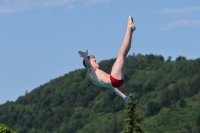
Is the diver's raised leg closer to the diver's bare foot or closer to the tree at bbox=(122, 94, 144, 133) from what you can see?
the diver's bare foot

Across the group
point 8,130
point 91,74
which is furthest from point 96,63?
point 8,130

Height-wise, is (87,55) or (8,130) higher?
(8,130)

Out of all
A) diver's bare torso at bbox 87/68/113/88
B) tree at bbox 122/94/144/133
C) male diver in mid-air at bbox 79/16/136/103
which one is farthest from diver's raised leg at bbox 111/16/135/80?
tree at bbox 122/94/144/133

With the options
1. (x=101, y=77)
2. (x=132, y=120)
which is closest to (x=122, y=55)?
(x=101, y=77)

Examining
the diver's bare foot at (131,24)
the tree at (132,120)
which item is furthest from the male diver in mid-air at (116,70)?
the tree at (132,120)

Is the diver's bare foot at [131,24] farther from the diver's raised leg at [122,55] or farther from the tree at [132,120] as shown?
the tree at [132,120]

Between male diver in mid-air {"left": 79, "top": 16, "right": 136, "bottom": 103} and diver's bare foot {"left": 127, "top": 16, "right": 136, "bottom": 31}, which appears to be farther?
diver's bare foot {"left": 127, "top": 16, "right": 136, "bottom": 31}

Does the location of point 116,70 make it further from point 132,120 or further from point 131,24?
point 132,120

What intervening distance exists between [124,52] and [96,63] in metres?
1.01

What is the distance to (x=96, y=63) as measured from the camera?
28219mm

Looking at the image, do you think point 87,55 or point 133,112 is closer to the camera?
point 87,55

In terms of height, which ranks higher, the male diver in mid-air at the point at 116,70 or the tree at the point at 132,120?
the tree at the point at 132,120

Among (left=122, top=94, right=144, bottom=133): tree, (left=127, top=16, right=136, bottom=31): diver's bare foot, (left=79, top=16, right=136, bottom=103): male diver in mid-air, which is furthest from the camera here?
(left=122, top=94, right=144, bottom=133): tree

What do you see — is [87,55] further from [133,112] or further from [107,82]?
[133,112]
